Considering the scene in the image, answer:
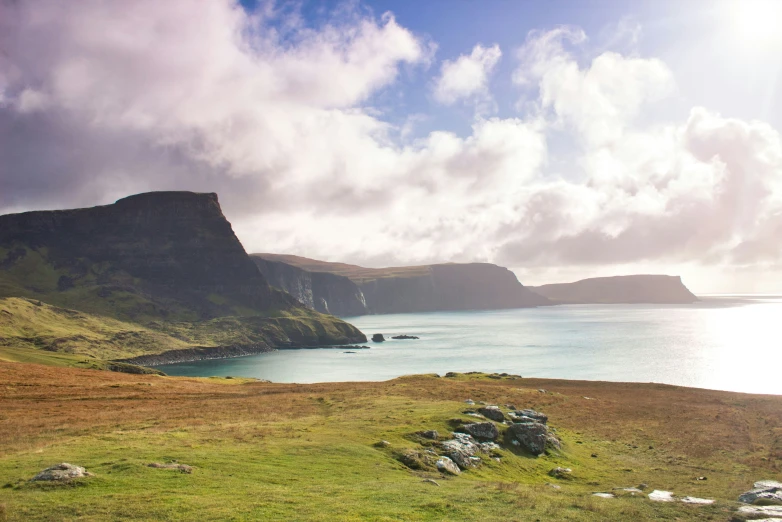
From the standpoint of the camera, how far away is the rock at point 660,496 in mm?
25719

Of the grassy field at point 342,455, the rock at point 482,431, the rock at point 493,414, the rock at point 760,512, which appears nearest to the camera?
the grassy field at point 342,455

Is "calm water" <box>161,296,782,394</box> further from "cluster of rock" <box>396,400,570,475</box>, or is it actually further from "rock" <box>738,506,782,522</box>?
"rock" <box>738,506,782,522</box>

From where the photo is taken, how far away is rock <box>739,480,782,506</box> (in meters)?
23.7

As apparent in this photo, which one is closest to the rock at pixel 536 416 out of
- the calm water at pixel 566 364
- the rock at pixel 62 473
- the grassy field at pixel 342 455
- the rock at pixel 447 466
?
the grassy field at pixel 342 455

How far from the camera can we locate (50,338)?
6585 inches

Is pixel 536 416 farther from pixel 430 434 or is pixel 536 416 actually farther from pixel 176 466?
pixel 176 466

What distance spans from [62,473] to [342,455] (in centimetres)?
1454

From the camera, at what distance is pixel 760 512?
2156 centimetres

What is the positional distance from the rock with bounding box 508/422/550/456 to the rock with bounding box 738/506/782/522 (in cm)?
1541

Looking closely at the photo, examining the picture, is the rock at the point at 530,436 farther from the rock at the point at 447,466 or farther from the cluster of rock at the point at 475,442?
the rock at the point at 447,466

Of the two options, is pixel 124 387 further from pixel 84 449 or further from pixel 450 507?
pixel 450 507

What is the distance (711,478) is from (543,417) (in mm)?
14666

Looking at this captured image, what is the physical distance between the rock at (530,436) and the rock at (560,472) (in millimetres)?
3124

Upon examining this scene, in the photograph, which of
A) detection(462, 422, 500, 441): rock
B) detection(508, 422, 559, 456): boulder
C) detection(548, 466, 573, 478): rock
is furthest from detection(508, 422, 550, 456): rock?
detection(548, 466, 573, 478): rock
